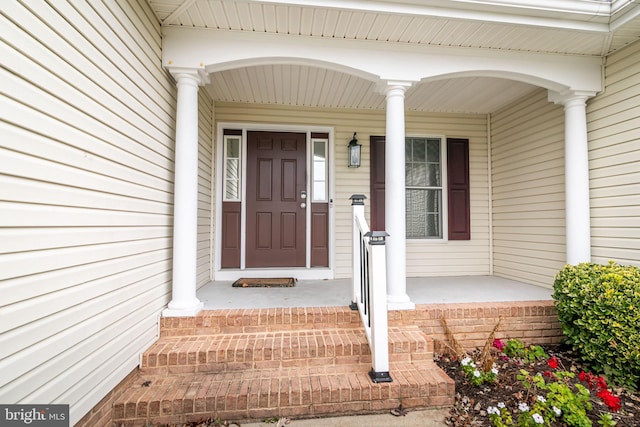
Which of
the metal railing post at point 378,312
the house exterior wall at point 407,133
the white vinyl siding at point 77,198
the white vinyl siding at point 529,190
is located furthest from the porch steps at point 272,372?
the white vinyl siding at point 529,190

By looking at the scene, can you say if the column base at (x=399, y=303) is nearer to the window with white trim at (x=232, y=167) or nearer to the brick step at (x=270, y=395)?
the brick step at (x=270, y=395)

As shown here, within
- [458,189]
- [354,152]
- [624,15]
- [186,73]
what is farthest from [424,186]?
[186,73]

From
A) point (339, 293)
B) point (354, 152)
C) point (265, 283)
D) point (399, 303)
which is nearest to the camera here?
point (399, 303)

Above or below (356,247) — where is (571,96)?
above

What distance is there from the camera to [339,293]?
3.14 meters

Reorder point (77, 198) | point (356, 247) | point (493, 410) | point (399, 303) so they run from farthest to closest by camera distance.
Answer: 1. point (356, 247)
2. point (399, 303)
3. point (493, 410)
4. point (77, 198)

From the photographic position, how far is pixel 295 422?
1.82 meters

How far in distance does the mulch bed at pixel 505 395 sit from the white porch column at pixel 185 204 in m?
2.07

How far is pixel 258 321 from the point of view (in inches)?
95.2

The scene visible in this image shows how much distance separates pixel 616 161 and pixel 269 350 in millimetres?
3527

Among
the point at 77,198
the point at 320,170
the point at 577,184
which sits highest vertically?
the point at 320,170

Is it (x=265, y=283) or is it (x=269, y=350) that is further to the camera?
(x=265, y=283)

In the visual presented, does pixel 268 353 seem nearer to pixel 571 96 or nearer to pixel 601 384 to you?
pixel 601 384

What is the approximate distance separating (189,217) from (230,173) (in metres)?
1.62
